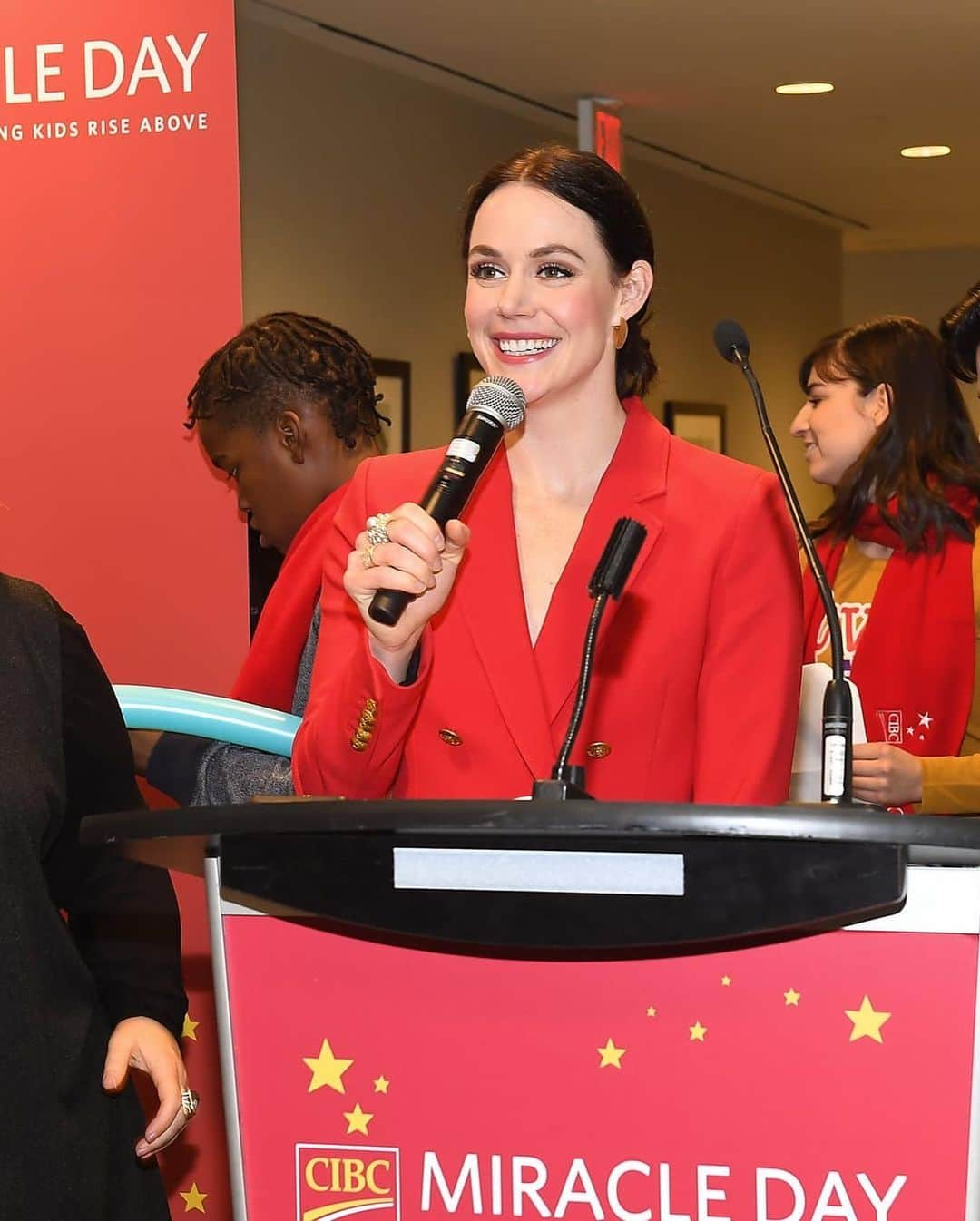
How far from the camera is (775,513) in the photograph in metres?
1.78

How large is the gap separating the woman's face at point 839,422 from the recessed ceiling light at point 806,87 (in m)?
3.84

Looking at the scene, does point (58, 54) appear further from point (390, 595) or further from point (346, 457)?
point (390, 595)

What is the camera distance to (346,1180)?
3.48ft

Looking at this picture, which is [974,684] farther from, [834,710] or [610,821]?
[610,821]

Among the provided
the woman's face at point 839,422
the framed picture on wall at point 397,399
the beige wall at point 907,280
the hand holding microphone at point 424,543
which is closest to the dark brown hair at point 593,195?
the hand holding microphone at point 424,543

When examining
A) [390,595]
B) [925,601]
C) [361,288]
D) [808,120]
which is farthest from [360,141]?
[390,595]

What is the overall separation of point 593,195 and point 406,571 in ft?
2.10

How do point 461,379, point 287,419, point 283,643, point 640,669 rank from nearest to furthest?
1. point 640,669
2. point 283,643
3. point 287,419
4. point 461,379

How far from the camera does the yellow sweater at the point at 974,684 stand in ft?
9.52

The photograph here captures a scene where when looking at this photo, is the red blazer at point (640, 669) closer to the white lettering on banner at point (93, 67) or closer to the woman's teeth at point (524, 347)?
the woman's teeth at point (524, 347)

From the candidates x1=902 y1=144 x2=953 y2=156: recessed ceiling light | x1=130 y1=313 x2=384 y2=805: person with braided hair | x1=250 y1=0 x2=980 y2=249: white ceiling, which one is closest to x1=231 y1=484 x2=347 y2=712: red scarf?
x1=130 y1=313 x2=384 y2=805: person with braided hair

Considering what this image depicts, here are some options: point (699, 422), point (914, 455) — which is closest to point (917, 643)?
point (914, 455)

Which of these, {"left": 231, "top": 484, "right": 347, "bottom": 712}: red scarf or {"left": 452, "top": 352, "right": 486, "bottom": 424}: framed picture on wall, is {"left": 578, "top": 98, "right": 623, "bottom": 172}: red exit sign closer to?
{"left": 452, "top": 352, "right": 486, "bottom": 424}: framed picture on wall

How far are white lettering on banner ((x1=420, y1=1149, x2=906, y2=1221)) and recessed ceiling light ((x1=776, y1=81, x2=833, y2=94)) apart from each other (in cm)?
675
